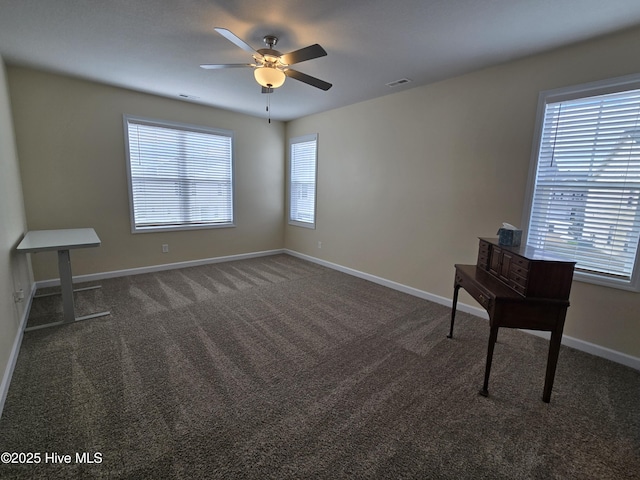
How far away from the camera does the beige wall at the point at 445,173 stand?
2.56 meters

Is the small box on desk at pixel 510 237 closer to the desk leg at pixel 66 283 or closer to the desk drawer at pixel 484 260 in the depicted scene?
the desk drawer at pixel 484 260

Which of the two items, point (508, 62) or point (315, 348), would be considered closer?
point (315, 348)

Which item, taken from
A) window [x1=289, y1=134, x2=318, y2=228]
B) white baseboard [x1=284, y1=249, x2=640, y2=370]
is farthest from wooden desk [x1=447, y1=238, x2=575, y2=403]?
window [x1=289, y1=134, x2=318, y2=228]

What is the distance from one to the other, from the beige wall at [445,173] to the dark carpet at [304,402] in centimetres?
63

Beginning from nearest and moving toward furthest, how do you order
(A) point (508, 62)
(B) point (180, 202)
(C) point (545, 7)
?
1. (C) point (545, 7)
2. (A) point (508, 62)
3. (B) point (180, 202)

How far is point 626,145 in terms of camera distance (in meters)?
2.36

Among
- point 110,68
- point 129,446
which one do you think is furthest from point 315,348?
point 110,68

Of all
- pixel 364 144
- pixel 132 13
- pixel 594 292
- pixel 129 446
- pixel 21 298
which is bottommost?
pixel 129 446

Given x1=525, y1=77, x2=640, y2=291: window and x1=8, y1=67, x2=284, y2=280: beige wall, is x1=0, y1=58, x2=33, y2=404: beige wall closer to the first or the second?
x1=8, y1=67, x2=284, y2=280: beige wall

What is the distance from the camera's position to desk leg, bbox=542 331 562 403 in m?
1.87

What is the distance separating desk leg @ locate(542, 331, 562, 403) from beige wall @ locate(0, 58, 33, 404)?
11.6ft

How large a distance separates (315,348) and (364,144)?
3.16 metres

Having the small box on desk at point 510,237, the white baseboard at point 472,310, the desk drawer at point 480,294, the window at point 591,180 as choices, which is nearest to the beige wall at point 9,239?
the desk drawer at point 480,294

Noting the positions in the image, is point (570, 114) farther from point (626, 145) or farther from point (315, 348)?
point (315, 348)
